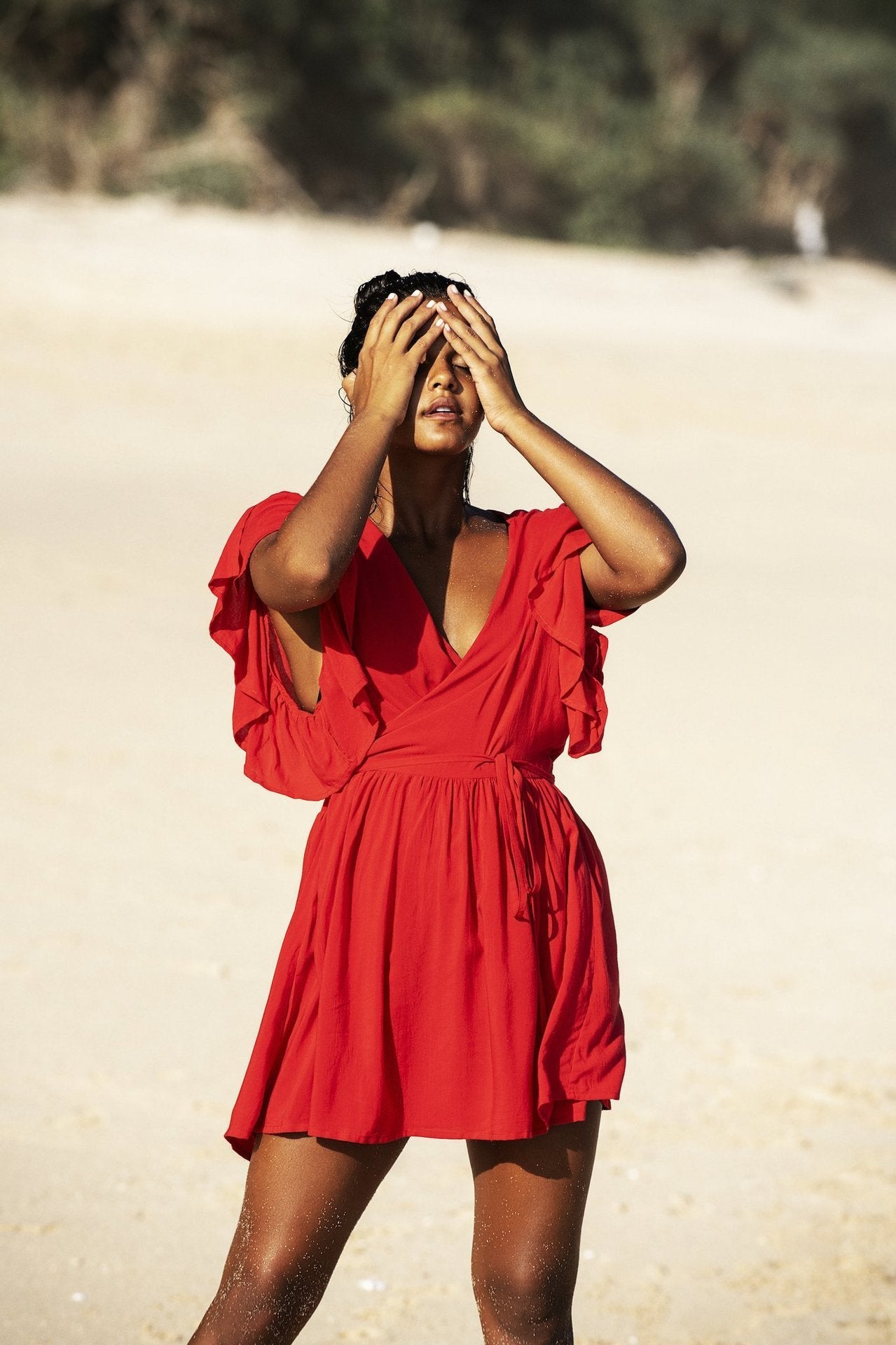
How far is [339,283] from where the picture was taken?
66.0ft

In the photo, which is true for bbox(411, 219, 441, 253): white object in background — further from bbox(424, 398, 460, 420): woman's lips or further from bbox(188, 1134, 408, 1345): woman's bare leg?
bbox(188, 1134, 408, 1345): woman's bare leg

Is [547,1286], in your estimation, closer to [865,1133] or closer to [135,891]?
[865,1133]

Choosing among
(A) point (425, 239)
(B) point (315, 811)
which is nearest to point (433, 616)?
(B) point (315, 811)

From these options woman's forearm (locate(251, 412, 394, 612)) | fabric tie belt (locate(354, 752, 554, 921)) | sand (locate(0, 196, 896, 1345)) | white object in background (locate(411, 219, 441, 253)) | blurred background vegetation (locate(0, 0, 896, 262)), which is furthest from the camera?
blurred background vegetation (locate(0, 0, 896, 262))

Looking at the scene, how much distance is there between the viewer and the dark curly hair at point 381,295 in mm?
2521

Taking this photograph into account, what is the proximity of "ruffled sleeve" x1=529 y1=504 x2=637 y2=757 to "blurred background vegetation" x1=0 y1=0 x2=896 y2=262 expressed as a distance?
946 inches

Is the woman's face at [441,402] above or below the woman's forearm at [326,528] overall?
above

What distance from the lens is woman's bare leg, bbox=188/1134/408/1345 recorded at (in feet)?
7.75

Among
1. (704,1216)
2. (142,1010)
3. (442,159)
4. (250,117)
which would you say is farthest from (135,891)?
(442,159)

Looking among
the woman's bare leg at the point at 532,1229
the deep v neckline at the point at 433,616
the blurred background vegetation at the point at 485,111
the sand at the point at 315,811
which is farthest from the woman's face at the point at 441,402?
the blurred background vegetation at the point at 485,111

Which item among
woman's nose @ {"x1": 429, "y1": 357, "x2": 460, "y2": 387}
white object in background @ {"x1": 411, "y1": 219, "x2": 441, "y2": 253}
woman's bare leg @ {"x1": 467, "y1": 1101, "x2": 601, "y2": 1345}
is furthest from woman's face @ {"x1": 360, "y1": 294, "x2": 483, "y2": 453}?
white object in background @ {"x1": 411, "y1": 219, "x2": 441, "y2": 253}

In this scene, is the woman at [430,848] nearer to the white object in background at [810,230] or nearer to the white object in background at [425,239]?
the white object in background at [425,239]

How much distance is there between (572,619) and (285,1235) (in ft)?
3.13

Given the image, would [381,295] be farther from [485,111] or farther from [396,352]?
[485,111]
